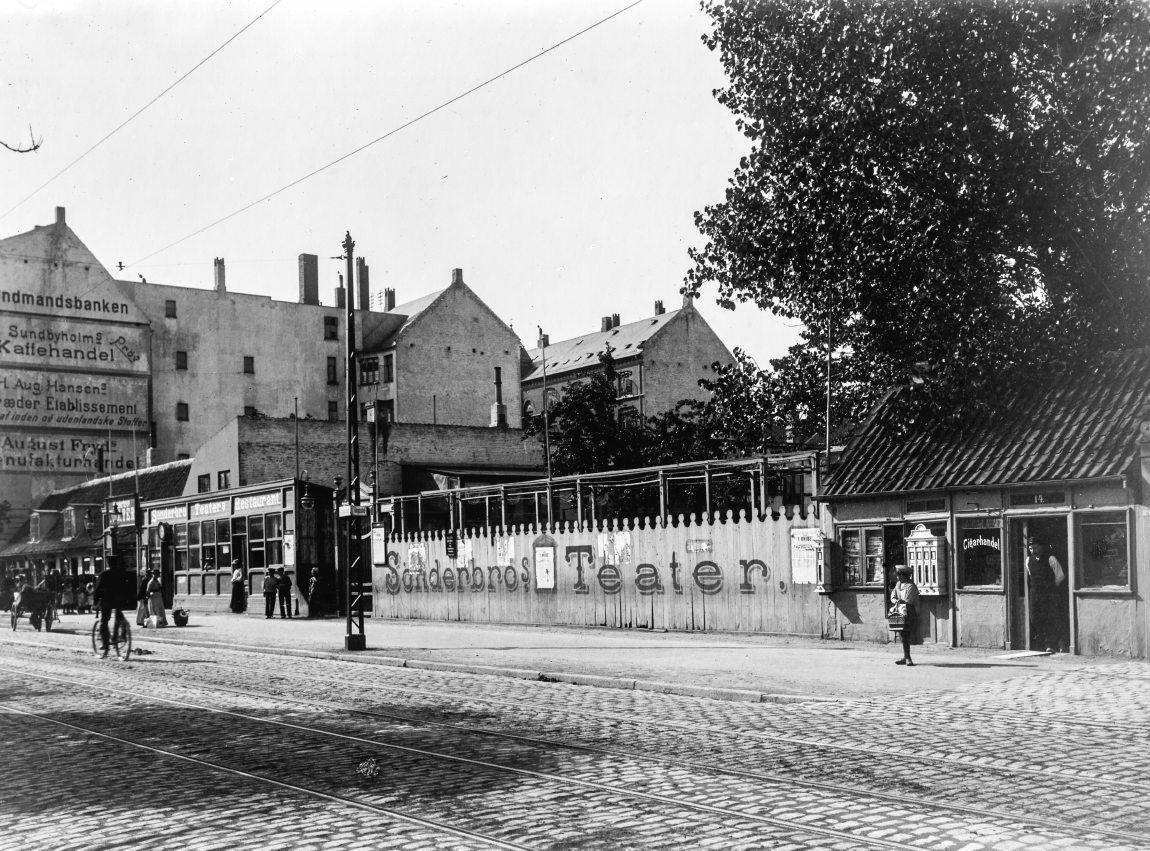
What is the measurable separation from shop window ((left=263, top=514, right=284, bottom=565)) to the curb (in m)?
13.0

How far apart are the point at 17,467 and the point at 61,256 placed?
1134cm

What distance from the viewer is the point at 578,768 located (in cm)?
927

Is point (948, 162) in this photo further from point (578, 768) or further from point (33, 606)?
point (33, 606)

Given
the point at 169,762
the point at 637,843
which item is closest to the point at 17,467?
the point at 169,762

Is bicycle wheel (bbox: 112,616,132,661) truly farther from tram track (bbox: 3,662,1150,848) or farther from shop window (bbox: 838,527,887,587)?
shop window (bbox: 838,527,887,587)

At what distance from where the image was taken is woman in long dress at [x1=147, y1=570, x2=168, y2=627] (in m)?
28.5

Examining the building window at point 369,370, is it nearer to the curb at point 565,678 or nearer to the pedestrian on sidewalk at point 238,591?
the pedestrian on sidewalk at point 238,591

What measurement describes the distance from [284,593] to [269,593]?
581 millimetres

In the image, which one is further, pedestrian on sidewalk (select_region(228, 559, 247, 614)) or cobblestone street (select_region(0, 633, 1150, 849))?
pedestrian on sidewalk (select_region(228, 559, 247, 614))

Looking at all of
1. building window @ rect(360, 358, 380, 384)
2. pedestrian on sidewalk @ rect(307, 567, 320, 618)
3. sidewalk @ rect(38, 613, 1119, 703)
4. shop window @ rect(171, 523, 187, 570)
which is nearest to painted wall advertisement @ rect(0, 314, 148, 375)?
building window @ rect(360, 358, 380, 384)

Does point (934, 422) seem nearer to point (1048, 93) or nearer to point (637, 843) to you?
point (1048, 93)

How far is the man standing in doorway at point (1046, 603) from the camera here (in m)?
18.1

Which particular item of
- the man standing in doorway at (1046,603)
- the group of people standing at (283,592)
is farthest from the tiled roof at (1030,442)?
the group of people standing at (283,592)

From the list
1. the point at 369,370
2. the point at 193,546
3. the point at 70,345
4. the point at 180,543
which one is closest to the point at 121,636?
the point at 193,546
